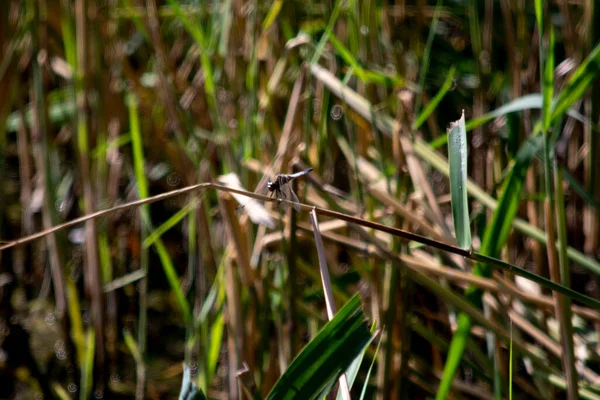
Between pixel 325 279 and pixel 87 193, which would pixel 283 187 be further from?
pixel 87 193

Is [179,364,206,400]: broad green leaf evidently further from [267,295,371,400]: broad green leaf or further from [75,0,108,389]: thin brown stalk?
[75,0,108,389]: thin brown stalk

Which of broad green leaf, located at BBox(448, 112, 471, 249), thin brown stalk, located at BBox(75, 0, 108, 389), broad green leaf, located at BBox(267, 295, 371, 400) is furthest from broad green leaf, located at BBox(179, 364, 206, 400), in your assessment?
thin brown stalk, located at BBox(75, 0, 108, 389)

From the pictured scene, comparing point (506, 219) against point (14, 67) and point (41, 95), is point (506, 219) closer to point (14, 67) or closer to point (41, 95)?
point (41, 95)

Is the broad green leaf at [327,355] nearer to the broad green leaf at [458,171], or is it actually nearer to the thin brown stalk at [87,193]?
the broad green leaf at [458,171]

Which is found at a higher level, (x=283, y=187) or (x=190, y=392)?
(x=283, y=187)

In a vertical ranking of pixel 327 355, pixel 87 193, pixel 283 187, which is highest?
pixel 283 187

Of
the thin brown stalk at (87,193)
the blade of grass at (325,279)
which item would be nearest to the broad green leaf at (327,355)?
the blade of grass at (325,279)

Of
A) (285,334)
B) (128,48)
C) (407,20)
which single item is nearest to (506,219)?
(285,334)

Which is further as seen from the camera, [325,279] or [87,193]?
[87,193]

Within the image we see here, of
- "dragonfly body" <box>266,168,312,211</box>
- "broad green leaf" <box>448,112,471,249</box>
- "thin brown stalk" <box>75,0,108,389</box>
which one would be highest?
"broad green leaf" <box>448,112,471,249</box>

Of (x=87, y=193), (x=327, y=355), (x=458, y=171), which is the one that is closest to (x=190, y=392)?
(x=327, y=355)

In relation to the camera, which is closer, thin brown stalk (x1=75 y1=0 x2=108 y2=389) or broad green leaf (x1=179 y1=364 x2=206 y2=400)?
broad green leaf (x1=179 y1=364 x2=206 y2=400)

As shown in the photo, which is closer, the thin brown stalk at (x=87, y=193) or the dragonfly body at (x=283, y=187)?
the dragonfly body at (x=283, y=187)

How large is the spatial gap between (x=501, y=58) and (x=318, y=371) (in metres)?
1.19
